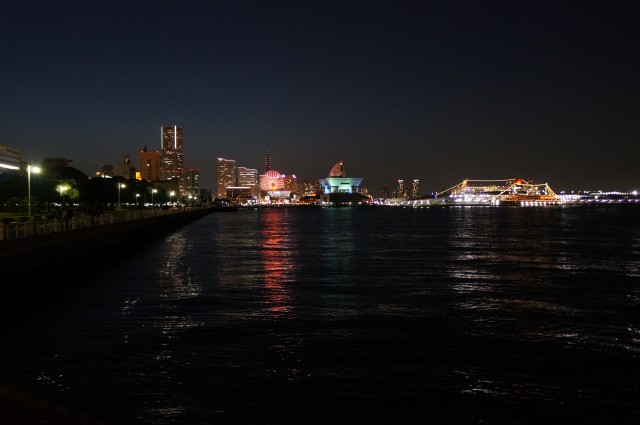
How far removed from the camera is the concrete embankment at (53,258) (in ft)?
57.3

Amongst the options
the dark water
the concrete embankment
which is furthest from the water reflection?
the concrete embankment

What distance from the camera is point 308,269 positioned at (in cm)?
2566

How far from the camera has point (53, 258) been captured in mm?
21750

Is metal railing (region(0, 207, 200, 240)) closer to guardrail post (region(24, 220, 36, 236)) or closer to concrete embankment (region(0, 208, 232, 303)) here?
guardrail post (region(24, 220, 36, 236))

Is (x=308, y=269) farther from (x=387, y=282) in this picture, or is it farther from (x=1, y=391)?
(x=1, y=391)

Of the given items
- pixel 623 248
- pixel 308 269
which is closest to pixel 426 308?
pixel 308 269

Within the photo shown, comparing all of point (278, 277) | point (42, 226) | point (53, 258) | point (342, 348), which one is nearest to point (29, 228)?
point (53, 258)

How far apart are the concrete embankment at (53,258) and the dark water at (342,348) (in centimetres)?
120

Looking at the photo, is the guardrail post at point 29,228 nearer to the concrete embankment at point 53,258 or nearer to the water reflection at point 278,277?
the concrete embankment at point 53,258

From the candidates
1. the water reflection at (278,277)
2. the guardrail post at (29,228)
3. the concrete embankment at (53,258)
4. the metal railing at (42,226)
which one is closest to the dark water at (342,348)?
the water reflection at (278,277)

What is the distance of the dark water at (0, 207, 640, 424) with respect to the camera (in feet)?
27.1

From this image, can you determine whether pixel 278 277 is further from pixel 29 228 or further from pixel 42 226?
pixel 42 226

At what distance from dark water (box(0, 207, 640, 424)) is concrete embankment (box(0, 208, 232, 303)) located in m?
1.20

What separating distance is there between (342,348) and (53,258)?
48.2 feet
